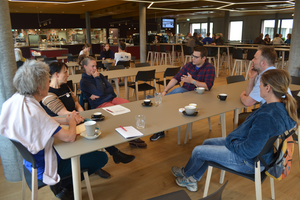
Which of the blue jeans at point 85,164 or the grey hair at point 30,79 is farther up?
the grey hair at point 30,79

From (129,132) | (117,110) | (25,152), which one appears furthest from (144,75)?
(25,152)

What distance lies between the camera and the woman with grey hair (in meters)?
1.38

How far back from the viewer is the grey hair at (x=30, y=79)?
4.73 ft

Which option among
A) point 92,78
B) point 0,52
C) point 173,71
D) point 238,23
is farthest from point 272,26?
point 0,52

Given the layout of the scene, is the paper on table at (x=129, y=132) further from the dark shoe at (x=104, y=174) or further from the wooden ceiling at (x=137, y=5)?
the wooden ceiling at (x=137, y=5)

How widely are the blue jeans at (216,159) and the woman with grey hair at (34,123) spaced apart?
0.99 metres

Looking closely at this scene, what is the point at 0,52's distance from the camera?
6.39 feet

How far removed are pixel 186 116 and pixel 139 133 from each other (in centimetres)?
54

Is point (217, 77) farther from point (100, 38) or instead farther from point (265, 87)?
point (100, 38)

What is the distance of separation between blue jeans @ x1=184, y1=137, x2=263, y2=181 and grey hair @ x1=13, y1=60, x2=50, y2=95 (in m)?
1.28

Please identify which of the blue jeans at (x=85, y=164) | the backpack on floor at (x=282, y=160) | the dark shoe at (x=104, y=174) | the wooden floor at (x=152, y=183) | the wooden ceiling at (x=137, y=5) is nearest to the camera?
the backpack on floor at (x=282, y=160)

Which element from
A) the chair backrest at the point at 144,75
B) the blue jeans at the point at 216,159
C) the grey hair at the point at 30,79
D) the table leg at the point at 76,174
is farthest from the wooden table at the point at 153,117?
the chair backrest at the point at 144,75

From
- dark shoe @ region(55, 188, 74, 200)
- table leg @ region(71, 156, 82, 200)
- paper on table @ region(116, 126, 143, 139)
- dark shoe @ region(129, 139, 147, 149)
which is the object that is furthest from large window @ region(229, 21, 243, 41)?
table leg @ region(71, 156, 82, 200)

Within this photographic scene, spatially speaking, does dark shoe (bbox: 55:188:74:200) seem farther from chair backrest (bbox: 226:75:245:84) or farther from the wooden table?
chair backrest (bbox: 226:75:245:84)
